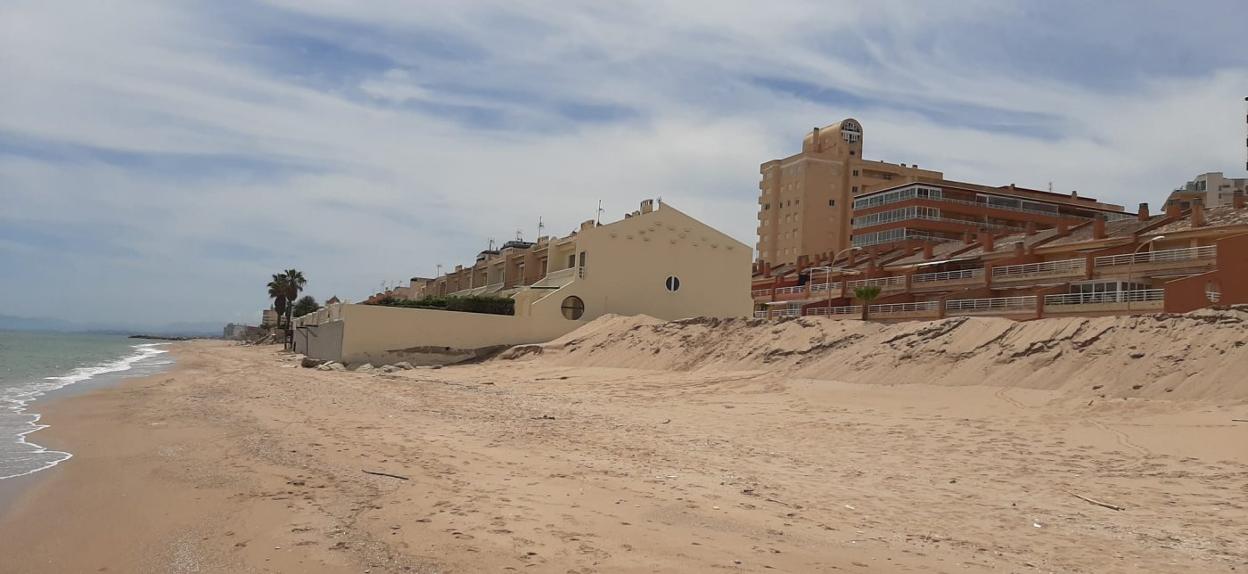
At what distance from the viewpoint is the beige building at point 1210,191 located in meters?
82.3

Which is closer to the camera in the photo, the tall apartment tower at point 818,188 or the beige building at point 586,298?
the beige building at point 586,298

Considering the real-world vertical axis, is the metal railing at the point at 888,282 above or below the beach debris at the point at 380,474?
above

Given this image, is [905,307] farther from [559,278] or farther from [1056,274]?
[559,278]

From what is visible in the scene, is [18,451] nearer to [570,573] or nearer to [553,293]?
[570,573]

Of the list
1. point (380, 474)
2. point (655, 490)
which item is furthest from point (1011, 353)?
point (380, 474)

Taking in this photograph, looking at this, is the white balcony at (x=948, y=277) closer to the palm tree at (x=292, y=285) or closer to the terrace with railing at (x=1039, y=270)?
the terrace with railing at (x=1039, y=270)

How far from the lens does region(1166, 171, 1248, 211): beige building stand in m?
82.3

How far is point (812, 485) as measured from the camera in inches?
400

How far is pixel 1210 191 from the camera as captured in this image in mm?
84875

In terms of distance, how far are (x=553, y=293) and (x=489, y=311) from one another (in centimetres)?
349

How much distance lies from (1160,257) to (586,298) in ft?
86.4

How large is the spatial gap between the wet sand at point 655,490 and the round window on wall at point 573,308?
25.7m

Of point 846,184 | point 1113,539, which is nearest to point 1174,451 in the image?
point 1113,539

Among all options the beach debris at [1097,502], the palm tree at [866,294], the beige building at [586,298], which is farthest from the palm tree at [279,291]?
the beach debris at [1097,502]
